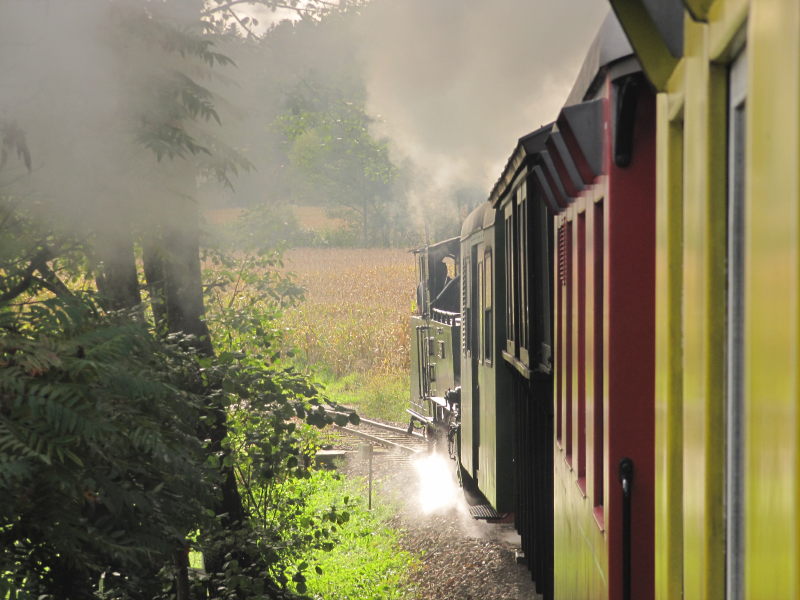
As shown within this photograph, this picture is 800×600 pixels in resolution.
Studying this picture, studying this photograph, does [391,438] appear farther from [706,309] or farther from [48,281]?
[706,309]

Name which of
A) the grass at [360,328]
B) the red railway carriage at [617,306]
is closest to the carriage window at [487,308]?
the red railway carriage at [617,306]

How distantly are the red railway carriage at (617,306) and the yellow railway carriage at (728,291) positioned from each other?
1062 mm

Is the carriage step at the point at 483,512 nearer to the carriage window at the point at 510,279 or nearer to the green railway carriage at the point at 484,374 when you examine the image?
the green railway carriage at the point at 484,374

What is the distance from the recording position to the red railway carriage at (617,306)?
2615mm

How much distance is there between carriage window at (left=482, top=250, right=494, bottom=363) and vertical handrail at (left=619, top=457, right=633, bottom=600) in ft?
15.2

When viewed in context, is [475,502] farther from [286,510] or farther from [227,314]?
[227,314]

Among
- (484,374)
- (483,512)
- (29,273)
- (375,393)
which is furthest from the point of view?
(375,393)

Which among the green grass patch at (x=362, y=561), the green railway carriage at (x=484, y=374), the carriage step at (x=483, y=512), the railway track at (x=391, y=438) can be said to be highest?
the green railway carriage at (x=484, y=374)

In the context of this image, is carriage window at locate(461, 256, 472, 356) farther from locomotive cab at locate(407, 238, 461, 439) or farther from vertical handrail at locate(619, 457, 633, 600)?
vertical handrail at locate(619, 457, 633, 600)

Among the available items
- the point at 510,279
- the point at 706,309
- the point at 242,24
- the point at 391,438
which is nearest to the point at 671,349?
the point at 706,309

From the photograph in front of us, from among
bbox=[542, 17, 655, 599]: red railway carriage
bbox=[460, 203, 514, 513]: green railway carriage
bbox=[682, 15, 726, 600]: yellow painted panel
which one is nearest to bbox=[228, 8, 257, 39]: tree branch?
bbox=[460, 203, 514, 513]: green railway carriage

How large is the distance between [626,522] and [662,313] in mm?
1260

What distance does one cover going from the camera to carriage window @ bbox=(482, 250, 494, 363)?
7.45 metres

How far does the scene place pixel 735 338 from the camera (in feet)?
3.48
